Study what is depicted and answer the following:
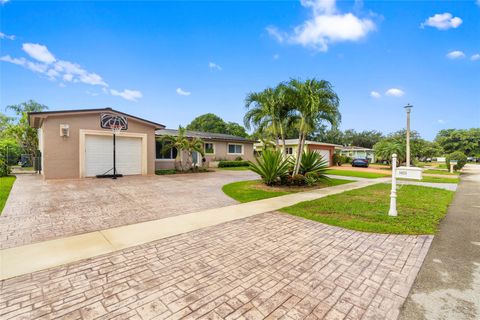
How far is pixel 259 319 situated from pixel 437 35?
19.2 metres

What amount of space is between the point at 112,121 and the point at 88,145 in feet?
6.31

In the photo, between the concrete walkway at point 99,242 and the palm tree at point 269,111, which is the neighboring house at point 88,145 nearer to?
the palm tree at point 269,111

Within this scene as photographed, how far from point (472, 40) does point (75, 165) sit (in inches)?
963

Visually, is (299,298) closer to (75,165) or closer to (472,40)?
(75,165)

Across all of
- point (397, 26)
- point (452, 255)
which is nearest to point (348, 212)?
point (452, 255)

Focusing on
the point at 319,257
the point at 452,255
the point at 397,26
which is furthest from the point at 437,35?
the point at 319,257

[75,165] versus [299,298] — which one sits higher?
[75,165]

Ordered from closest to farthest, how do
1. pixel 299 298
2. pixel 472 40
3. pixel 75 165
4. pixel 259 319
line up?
1. pixel 259 319
2. pixel 299 298
3. pixel 75 165
4. pixel 472 40

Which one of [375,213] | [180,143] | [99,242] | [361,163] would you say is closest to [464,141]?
[361,163]

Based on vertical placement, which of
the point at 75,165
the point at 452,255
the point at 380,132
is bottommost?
the point at 452,255

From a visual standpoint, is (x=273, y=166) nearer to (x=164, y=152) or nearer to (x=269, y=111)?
(x=269, y=111)

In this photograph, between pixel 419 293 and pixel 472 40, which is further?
pixel 472 40

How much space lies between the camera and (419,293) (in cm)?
274

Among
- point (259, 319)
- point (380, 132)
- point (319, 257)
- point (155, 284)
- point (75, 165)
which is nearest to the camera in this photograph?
point (259, 319)
